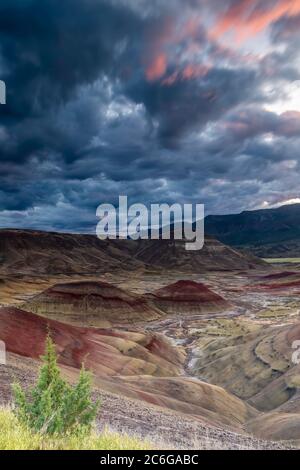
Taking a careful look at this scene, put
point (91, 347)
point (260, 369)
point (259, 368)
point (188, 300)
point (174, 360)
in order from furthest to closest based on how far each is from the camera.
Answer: point (188, 300) < point (174, 360) < point (91, 347) < point (259, 368) < point (260, 369)

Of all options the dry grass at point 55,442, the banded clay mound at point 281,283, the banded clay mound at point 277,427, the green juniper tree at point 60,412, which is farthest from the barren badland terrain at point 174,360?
the banded clay mound at point 281,283

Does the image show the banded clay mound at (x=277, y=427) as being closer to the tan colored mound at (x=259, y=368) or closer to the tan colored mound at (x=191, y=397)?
the tan colored mound at (x=191, y=397)

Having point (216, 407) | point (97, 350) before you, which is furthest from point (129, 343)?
point (216, 407)

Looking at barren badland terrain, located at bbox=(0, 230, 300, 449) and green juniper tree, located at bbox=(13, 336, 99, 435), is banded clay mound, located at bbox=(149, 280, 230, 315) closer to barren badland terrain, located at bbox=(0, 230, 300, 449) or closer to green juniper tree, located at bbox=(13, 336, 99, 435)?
barren badland terrain, located at bbox=(0, 230, 300, 449)

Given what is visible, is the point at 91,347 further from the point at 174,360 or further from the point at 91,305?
the point at 91,305

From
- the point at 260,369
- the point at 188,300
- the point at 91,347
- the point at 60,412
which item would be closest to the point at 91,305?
the point at 188,300
